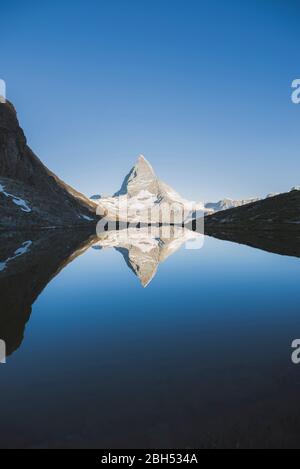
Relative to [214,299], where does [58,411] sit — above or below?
below

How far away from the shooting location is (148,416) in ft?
29.0

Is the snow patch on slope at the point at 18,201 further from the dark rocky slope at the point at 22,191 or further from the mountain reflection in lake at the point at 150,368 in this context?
the mountain reflection in lake at the point at 150,368

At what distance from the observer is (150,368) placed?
1198 centimetres

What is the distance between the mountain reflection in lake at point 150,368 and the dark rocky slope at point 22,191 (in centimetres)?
10963

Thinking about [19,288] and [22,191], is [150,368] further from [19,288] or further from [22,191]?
[22,191]

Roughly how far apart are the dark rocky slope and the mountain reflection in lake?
109632mm

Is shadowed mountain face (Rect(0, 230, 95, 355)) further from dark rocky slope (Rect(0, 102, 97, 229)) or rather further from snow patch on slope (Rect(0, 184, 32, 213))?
snow patch on slope (Rect(0, 184, 32, 213))

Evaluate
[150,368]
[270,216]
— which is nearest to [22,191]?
[270,216]

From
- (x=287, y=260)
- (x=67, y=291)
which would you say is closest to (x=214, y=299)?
(x=67, y=291)

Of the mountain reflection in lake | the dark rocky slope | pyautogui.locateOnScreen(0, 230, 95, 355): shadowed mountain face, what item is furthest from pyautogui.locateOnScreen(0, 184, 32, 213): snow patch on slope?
the mountain reflection in lake

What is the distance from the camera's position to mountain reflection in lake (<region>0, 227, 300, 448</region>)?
27.3 ft

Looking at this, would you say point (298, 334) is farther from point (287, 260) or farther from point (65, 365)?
point (287, 260)

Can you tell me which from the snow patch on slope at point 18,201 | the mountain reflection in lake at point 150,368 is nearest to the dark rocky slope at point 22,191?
the snow patch on slope at point 18,201
